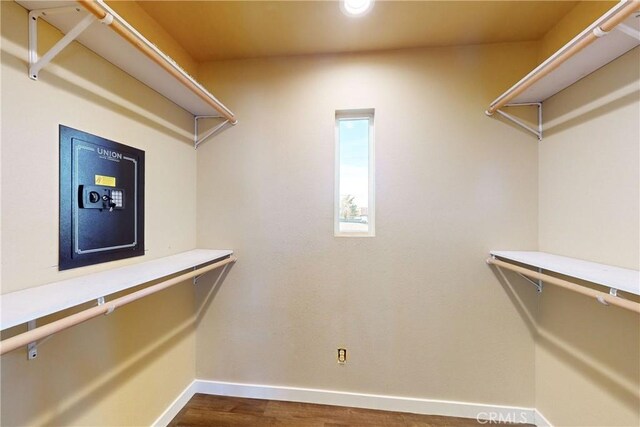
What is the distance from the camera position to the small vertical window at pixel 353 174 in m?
1.95

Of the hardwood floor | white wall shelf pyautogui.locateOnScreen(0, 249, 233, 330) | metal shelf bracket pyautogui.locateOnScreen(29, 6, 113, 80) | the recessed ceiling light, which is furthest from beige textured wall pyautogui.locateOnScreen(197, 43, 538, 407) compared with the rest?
metal shelf bracket pyautogui.locateOnScreen(29, 6, 113, 80)

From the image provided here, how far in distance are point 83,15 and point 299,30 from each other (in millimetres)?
1120

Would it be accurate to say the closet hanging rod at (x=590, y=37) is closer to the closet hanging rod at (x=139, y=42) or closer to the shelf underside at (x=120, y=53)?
the closet hanging rod at (x=139, y=42)

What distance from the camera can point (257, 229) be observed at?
1.93m

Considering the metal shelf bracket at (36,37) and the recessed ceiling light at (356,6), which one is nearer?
the metal shelf bracket at (36,37)

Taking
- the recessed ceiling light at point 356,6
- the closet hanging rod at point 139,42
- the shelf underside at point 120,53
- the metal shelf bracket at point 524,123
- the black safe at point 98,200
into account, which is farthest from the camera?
the metal shelf bracket at point 524,123

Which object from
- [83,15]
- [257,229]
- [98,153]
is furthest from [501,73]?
[98,153]

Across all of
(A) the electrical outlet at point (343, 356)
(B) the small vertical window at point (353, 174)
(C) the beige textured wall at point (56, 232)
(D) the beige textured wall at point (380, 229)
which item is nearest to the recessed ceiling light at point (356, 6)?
(D) the beige textured wall at point (380, 229)

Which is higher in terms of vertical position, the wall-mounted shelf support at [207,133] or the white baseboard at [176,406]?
the wall-mounted shelf support at [207,133]

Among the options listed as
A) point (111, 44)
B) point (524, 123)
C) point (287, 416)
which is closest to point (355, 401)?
point (287, 416)

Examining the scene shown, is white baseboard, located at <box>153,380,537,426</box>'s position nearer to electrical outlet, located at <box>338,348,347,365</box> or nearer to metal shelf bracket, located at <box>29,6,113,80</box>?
electrical outlet, located at <box>338,348,347,365</box>

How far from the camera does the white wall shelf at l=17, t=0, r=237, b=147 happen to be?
0.91 meters

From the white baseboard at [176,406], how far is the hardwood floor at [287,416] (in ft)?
0.10

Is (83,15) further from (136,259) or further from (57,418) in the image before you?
(57,418)
